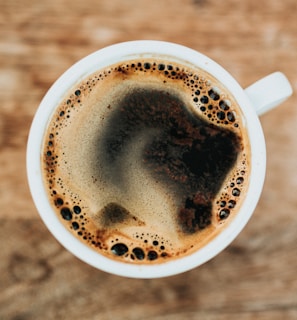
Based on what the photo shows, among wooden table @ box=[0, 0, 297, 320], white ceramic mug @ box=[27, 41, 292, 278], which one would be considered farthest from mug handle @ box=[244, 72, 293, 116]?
wooden table @ box=[0, 0, 297, 320]

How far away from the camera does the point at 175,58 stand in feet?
3.10

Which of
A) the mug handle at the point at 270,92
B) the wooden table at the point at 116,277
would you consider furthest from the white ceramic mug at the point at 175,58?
the wooden table at the point at 116,277

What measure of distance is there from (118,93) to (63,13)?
0.27 meters

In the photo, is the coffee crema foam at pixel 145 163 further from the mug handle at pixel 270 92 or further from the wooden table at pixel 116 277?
the wooden table at pixel 116 277

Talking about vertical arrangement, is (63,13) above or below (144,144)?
above

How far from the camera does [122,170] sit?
966 mm

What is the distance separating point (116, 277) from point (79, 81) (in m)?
0.43

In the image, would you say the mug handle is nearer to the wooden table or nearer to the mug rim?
the mug rim

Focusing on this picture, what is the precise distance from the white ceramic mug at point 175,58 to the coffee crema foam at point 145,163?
1.0 inches

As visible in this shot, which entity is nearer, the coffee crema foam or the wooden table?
the coffee crema foam

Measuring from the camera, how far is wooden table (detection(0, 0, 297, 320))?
1087 millimetres

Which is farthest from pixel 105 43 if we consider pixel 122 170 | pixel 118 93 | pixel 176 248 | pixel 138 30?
pixel 176 248

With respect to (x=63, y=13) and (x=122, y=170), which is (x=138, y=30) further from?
(x=122, y=170)

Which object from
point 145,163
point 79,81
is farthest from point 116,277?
point 79,81
